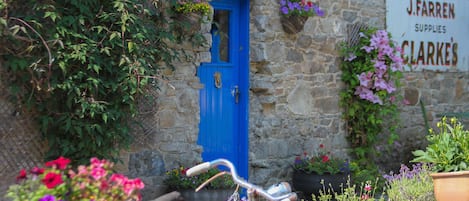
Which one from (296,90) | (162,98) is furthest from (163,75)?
(296,90)

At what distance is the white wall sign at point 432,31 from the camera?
27.8 ft

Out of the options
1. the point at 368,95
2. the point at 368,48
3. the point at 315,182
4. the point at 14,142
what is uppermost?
the point at 368,48

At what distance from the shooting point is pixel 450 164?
5.88 meters

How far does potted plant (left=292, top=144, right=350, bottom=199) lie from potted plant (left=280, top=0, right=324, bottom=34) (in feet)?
4.75

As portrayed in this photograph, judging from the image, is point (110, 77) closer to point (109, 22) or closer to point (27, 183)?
point (109, 22)

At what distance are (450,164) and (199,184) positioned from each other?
7.47 feet

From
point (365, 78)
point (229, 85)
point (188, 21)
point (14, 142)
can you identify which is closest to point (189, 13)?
point (188, 21)

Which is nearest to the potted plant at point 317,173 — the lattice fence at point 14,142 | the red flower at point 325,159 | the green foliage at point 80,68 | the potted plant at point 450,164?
the red flower at point 325,159

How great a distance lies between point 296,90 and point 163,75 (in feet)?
5.88

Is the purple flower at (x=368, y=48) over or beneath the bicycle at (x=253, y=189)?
over

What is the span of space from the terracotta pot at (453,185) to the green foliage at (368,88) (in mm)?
1871

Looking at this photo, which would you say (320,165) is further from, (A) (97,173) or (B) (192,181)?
(A) (97,173)

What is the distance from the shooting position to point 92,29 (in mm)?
5410

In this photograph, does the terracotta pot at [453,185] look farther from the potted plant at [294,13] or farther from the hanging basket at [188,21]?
the hanging basket at [188,21]
